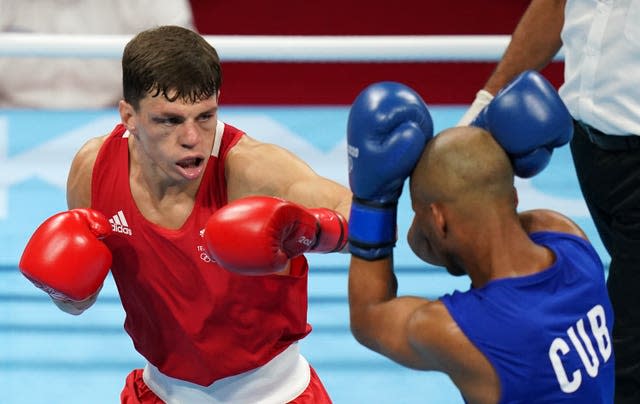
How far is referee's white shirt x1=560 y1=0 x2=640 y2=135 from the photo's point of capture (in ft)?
8.38

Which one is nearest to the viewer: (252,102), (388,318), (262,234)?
(388,318)

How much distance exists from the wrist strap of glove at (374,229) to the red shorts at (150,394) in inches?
23.7

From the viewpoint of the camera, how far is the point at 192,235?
227 centimetres

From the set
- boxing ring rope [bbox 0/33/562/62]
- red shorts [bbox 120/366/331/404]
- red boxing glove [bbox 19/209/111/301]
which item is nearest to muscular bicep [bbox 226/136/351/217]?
red boxing glove [bbox 19/209/111/301]

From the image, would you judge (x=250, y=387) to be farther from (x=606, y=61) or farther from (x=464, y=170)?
(x=606, y=61)

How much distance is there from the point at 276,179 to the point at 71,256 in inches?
18.4

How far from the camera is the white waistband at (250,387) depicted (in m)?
2.36

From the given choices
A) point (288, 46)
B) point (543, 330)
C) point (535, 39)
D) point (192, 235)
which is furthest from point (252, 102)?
point (543, 330)

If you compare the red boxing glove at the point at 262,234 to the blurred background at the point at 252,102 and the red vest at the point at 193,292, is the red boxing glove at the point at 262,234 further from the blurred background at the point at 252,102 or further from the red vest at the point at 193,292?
the blurred background at the point at 252,102

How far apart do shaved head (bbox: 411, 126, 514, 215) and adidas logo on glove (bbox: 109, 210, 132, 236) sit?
76 cm

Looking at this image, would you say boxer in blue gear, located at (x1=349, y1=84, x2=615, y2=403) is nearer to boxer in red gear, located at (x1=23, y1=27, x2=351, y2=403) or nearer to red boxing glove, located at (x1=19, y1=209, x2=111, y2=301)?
boxer in red gear, located at (x1=23, y1=27, x2=351, y2=403)

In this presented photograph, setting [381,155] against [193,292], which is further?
[193,292]

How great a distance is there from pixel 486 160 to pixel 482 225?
0.11 m

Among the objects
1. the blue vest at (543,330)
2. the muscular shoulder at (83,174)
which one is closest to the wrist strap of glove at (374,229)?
the blue vest at (543,330)
